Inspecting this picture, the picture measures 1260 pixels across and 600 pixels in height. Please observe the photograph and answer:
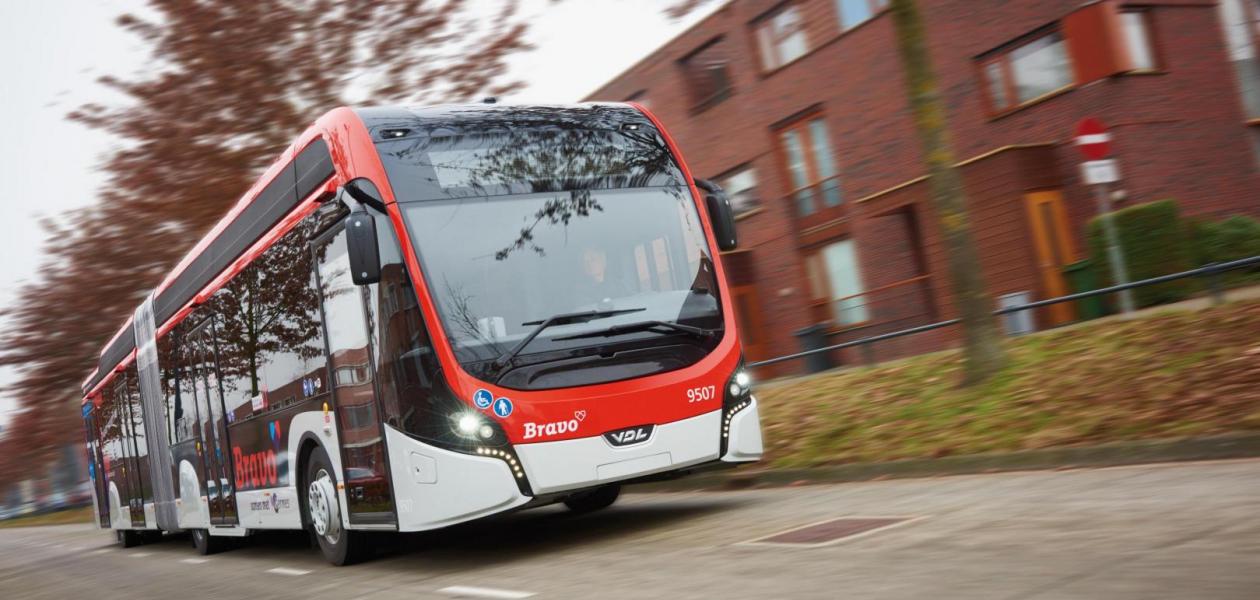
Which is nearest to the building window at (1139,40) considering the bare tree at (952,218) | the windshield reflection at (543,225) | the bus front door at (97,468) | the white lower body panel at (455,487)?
the bare tree at (952,218)

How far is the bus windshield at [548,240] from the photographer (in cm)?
803

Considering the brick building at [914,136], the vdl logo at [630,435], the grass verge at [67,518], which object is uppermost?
the brick building at [914,136]

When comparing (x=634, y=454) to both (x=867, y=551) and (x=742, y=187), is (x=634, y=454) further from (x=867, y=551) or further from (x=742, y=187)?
(x=742, y=187)

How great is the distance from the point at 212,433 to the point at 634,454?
6.46 m

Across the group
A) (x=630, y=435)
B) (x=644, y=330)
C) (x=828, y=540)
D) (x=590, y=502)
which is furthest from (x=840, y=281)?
(x=828, y=540)

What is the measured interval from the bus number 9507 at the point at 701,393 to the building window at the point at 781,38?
1914 cm

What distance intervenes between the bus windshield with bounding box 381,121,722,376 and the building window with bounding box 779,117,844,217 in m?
18.2

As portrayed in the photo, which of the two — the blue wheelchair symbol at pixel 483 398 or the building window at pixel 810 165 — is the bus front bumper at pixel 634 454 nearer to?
the blue wheelchair symbol at pixel 483 398

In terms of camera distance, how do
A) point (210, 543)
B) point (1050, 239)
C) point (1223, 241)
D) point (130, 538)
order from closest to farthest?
point (210, 543) < point (130, 538) < point (1223, 241) < point (1050, 239)

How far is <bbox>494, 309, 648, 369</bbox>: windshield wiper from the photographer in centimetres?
793

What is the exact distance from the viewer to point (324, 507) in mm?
9508

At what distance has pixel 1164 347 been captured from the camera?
10.3 m

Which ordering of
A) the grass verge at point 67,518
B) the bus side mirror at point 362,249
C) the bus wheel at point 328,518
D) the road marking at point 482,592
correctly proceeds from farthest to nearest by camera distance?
the grass verge at point 67,518, the bus wheel at point 328,518, the bus side mirror at point 362,249, the road marking at point 482,592

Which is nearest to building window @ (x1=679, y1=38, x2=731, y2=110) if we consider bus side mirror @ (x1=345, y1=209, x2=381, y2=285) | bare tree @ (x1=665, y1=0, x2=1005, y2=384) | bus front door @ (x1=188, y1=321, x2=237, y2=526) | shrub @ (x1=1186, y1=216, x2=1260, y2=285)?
shrub @ (x1=1186, y1=216, x2=1260, y2=285)
